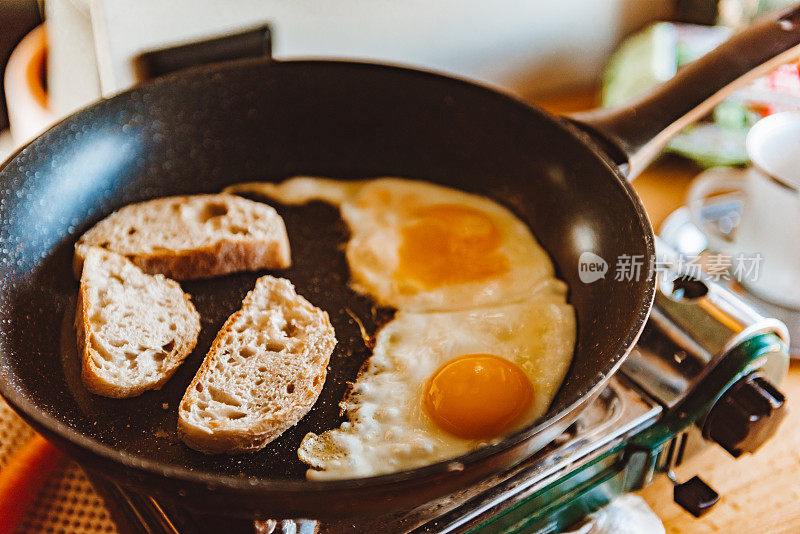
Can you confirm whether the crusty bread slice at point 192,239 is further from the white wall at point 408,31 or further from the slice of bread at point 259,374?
the white wall at point 408,31

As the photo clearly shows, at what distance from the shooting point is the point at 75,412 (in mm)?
855

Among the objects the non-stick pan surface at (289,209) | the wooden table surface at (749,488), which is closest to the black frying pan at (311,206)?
the non-stick pan surface at (289,209)

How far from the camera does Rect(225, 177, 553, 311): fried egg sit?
103 centimetres

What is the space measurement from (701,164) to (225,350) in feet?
3.52

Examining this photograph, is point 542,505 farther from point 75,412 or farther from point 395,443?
point 75,412

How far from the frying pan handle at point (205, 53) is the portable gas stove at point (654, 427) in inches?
26.4

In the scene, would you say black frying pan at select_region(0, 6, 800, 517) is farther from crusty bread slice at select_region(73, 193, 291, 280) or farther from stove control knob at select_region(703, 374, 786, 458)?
stove control knob at select_region(703, 374, 786, 458)

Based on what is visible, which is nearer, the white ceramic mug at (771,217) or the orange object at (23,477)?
the orange object at (23,477)

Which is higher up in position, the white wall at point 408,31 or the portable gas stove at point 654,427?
the white wall at point 408,31

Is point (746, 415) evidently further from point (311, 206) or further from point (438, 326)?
point (311, 206)

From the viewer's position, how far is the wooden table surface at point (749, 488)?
93cm

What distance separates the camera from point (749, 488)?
0.97 meters

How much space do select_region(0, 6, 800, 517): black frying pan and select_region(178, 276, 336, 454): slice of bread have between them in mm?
33

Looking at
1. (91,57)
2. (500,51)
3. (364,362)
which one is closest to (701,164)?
(500,51)
